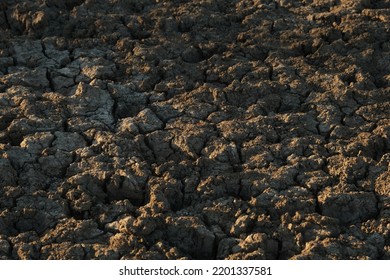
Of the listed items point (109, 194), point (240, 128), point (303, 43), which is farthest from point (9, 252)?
point (303, 43)

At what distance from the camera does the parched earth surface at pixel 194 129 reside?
318 cm

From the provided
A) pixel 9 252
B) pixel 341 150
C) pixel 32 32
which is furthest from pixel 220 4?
pixel 9 252

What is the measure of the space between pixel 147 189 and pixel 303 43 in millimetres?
1633

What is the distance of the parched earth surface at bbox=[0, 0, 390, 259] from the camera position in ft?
10.4

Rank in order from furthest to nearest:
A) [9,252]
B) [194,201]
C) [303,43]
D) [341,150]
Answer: [303,43], [341,150], [194,201], [9,252]

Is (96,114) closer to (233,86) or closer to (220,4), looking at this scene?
(233,86)

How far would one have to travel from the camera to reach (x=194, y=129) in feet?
12.3

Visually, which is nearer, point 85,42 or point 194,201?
point 194,201

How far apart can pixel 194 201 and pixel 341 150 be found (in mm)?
843

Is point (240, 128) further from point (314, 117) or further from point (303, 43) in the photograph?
point (303, 43)

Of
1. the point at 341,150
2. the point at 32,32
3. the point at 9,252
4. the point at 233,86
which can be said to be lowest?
the point at 9,252

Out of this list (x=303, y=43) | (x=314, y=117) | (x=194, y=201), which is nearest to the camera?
(x=194, y=201)

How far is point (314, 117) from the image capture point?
3861mm

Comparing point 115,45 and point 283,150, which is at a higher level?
point 115,45
